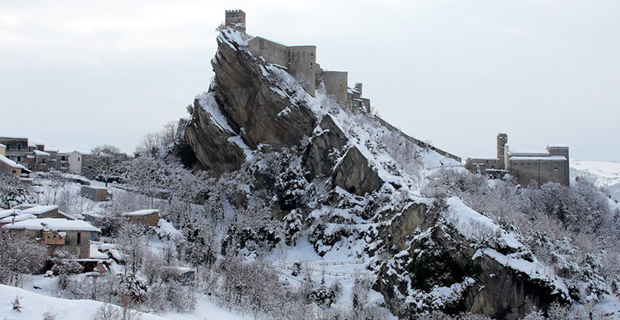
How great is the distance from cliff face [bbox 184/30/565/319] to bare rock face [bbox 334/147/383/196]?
96 millimetres

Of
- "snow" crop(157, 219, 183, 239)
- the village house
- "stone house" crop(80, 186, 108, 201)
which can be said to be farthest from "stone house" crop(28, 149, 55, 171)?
the village house

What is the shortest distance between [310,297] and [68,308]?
24891 mm

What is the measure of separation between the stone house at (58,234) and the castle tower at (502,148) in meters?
57.9

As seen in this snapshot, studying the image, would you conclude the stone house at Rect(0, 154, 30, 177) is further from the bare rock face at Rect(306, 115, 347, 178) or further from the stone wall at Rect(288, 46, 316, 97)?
the stone wall at Rect(288, 46, 316, 97)

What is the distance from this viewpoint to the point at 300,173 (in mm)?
66125

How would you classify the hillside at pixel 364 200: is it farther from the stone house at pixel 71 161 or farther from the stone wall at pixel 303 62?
the stone house at pixel 71 161

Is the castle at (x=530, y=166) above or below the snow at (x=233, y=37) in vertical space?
below

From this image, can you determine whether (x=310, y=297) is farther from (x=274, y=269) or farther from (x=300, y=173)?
(x=300, y=173)

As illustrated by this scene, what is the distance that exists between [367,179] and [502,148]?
33895 mm

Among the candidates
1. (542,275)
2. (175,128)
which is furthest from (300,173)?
→ (175,128)

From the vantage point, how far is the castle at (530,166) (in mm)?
82750

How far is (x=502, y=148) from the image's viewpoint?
89.4 meters

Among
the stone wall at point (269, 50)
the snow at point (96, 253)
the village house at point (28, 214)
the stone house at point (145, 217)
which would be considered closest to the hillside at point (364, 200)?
the stone wall at point (269, 50)

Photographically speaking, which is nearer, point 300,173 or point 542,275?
point 542,275
